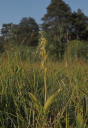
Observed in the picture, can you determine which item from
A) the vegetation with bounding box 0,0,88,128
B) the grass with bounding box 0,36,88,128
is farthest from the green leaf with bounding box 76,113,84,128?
the grass with bounding box 0,36,88,128

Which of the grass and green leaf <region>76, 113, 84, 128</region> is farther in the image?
the grass

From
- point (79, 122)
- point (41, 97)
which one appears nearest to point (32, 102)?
point (41, 97)

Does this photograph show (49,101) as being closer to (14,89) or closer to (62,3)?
(14,89)

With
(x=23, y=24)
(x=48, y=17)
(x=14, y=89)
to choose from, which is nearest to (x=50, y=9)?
(x=48, y=17)

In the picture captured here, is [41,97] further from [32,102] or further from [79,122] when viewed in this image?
[79,122]

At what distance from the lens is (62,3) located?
902 inches

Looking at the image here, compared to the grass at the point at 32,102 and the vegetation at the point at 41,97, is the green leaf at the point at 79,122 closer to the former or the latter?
the vegetation at the point at 41,97

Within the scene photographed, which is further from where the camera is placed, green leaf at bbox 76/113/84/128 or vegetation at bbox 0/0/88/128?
vegetation at bbox 0/0/88/128

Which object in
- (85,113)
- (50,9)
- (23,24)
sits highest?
(50,9)

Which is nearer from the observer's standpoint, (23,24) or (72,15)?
(23,24)

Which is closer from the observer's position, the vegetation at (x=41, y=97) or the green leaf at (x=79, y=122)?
the green leaf at (x=79, y=122)

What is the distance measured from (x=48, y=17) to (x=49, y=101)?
973 inches

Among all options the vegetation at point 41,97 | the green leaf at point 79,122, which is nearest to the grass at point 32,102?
the vegetation at point 41,97

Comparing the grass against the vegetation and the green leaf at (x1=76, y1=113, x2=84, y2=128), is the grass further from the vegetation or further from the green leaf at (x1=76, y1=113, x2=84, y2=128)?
the green leaf at (x1=76, y1=113, x2=84, y2=128)
